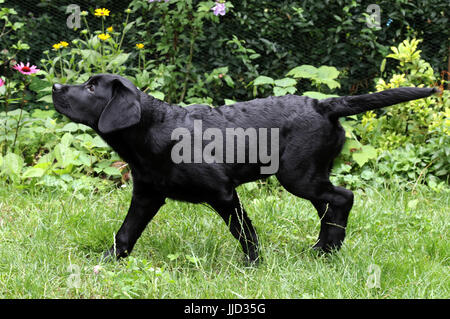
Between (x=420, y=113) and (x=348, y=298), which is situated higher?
(x=420, y=113)

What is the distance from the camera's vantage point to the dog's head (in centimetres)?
266

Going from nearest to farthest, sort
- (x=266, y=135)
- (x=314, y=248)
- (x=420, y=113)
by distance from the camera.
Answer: (x=266, y=135) < (x=314, y=248) < (x=420, y=113)

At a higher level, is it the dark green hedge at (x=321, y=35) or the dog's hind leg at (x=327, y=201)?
the dark green hedge at (x=321, y=35)

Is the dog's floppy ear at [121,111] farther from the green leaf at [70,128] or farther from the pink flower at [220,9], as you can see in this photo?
the pink flower at [220,9]

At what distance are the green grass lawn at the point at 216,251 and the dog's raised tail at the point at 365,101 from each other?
0.78 meters

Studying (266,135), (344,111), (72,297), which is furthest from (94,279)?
(344,111)

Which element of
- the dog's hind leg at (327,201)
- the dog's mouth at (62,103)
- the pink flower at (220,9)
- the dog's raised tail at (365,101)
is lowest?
the dog's hind leg at (327,201)

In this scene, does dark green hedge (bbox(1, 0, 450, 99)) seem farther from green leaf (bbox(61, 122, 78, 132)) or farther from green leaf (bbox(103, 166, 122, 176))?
green leaf (bbox(103, 166, 122, 176))

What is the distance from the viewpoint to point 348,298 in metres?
2.54

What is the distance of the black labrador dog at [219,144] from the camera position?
2.75 m

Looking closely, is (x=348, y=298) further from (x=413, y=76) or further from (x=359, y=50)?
(x=359, y=50)

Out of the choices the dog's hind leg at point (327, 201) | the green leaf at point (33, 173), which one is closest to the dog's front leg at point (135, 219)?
the dog's hind leg at point (327, 201)

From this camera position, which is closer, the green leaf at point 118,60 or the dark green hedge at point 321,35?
the green leaf at point 118,60

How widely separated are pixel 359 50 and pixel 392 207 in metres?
2.28
